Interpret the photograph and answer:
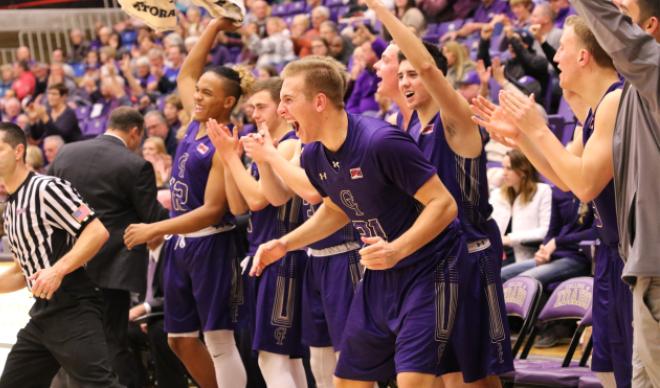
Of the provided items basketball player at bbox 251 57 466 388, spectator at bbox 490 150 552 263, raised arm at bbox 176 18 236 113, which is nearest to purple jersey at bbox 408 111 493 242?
basketball player at bbox 251 57 466 388

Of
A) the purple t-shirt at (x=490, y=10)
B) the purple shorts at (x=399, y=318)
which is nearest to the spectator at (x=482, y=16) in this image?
the purple t-shirt at (x=490, y=10)

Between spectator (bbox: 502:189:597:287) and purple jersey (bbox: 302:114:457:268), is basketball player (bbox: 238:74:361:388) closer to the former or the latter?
purple jersey (bbox: 302:114:457:268)

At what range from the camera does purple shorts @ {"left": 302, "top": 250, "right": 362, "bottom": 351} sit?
5.50 meters

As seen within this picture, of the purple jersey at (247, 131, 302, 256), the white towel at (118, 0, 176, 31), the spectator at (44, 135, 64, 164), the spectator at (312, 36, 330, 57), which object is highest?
the white towel at (118, 0, 176, 31)

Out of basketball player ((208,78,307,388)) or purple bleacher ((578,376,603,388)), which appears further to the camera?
basketball player ((208,78,307,388))

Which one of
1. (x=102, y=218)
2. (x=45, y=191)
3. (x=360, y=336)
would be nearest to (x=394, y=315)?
(x=360, y=336)

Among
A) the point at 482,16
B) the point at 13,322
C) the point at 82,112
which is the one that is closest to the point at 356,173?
the point at 13,322

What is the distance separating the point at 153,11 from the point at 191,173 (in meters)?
1.06

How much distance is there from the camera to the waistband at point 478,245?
16.1 ft

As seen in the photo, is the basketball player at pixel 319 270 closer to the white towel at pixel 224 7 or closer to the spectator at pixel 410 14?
the white towel at pixel 224 7

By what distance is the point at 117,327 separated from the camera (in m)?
6.71

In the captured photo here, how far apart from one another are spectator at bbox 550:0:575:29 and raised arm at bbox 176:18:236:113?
16.8 ft

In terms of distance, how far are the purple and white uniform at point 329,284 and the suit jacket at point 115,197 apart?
4.16ft

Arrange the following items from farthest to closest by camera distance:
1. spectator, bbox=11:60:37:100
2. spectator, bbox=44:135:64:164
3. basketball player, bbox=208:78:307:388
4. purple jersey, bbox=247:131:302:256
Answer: spectator, bbox=11:60:37:100 < spectator, bbox=44:135:64:164 < purple jersey, bbox=247:131:302:256 < basketball player, bbox=208:78:307:388
